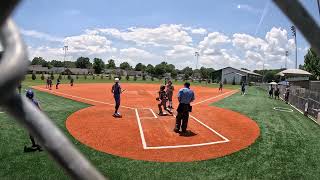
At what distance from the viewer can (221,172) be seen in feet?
30.9

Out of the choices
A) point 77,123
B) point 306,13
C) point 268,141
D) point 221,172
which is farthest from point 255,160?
point 306,13

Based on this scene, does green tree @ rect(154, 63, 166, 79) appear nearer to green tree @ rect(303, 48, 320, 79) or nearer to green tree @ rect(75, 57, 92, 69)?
green tree @ rect(75, 57, 92, 69)

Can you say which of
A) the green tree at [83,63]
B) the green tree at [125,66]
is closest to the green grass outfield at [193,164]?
the green tree at [83,63]

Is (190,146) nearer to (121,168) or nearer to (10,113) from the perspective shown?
(121,168)

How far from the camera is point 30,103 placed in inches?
42.4

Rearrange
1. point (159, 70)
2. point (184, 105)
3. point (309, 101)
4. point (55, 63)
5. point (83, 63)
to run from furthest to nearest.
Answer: point (55, 63), point (83, 63), point (159, 70), point (309, 101), point (184, 105)

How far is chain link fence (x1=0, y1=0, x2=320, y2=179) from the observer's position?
35.7 inches

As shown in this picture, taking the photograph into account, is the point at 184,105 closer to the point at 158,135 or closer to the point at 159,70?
the point at 158,135

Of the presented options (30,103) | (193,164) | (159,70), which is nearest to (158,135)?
(193,164)

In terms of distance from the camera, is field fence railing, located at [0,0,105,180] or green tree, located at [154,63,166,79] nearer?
field fence railing, located at [0,0,105,180]

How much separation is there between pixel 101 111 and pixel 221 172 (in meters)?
10.9

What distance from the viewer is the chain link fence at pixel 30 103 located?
35.7 inches

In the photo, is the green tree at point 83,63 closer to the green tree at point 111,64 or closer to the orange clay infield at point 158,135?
the green tree at point 111,64

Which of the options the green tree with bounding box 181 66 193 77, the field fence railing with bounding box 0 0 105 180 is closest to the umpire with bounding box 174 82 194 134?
the field fence railing with bounding box 0 0 105 180
